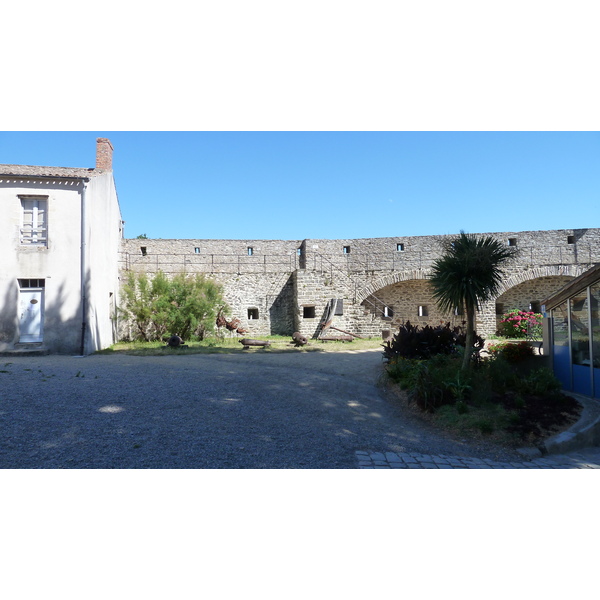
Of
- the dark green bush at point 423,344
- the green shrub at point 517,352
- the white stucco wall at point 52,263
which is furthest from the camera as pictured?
the white stucco wall at point 52,263

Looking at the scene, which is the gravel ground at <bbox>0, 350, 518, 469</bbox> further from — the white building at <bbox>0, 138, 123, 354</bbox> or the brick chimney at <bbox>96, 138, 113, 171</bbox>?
the brick chimney at <bbox>96, 138, 113, 171</bbox>

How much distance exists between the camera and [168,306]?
13.9m

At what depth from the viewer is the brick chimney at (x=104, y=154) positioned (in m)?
13.0

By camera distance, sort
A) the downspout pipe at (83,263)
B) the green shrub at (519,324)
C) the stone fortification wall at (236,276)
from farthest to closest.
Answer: the stone fortification wall at (236,276), the green shrub at (519,324), the downspout pipe at (83,263)

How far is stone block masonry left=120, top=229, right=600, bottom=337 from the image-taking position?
668 inches

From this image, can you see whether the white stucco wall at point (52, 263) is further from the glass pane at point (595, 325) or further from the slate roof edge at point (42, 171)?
the glass pane at point (595, 325)

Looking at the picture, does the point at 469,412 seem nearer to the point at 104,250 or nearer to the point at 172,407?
the point at 172,407

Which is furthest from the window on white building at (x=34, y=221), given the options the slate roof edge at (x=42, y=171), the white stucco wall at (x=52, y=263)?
the slate roof edge at (x=42, y=171)

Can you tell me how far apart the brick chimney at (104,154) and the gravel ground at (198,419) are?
7930 mm

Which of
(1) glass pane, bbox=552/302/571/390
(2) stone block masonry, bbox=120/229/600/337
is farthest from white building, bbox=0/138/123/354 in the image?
(1) glass pane, bbox=552/302/571/390

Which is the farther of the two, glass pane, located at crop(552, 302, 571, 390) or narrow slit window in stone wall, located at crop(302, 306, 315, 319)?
narrow slit window in stone wall, located at crop(302, 306, 315, 319)

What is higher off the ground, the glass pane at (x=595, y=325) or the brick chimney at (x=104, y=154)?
the brick chimney at (x=104, y=154)

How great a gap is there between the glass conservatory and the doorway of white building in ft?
41.8

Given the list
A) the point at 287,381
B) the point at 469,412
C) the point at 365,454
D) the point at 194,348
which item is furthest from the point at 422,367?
the point at 194,348
